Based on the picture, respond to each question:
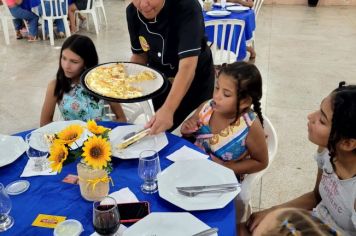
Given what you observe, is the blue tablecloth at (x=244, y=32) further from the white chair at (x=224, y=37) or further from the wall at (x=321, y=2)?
the wall at (x=321, y=2)

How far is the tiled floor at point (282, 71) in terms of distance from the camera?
2848 mm

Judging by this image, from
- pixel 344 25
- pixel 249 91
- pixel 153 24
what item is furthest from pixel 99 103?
pixel 344 25

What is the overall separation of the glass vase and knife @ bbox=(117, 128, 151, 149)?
296mm

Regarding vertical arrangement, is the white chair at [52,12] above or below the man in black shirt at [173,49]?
below

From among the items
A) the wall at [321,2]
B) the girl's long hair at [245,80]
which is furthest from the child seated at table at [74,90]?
the wall at [321,2]

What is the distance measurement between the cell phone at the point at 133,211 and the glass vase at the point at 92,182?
0.30 feet

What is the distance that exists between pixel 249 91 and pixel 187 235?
84 centimetres

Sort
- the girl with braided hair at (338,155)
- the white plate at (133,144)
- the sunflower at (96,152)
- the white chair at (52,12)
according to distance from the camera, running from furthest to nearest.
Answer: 1. the white chair at (52,12)
2. the white plate at (133,144)
3. the girl with braided hair at (338,155)
4. the sunflower at (96,152)

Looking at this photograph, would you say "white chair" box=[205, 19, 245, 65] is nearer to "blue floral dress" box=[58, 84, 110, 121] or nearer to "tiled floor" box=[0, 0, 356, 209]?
"tiled floor" box=[0, 0, 356, 209]

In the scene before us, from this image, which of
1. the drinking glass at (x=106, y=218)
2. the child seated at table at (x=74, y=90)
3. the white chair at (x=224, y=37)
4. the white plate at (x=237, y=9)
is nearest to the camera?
the drinking glass at (x=106, y=218)

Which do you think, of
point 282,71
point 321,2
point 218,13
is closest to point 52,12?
point 218,13

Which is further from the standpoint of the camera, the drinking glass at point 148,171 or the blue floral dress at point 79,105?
the blue floral dress at point 79,105

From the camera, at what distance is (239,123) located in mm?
1718

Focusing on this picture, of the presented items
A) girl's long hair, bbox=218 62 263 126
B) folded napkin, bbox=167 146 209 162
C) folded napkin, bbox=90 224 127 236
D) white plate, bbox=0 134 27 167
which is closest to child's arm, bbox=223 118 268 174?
girl's long hair, bbox=218 62 263 126
